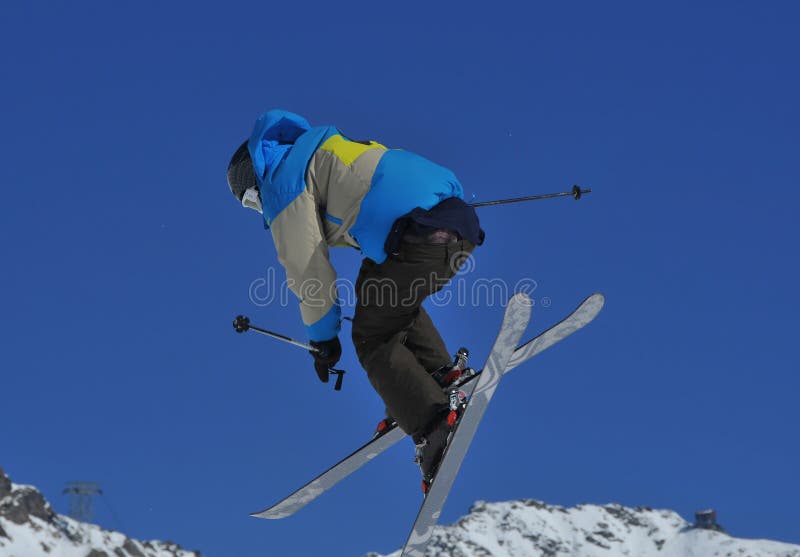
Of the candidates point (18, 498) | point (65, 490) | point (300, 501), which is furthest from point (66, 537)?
point (300, 501)

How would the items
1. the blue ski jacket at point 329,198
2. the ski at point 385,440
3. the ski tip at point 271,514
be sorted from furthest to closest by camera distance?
1. the ski tip at point 271,514
2. the ski at point 385,440
3. the blue ski jacket at point 329,198

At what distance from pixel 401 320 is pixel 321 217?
0.82m

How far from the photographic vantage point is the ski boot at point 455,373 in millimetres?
7102

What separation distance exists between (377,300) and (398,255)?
327 mm

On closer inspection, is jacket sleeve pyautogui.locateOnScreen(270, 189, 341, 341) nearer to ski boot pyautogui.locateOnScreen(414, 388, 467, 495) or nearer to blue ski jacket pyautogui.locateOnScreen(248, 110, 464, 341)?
blue ski jacket pyautogui.locateOnScreen(248, 110, 464, 341)

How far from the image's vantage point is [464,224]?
6480 millimetres

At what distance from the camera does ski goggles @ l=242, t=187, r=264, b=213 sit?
689 cm

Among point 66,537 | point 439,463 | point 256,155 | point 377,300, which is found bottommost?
point 439,463

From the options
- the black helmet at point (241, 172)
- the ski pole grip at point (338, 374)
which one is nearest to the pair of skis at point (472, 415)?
the ski pole grip at point (338, 374)

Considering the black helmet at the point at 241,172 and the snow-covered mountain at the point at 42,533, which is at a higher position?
the snow-covered mountain at the point at 42,533

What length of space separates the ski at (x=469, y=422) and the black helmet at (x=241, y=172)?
74.4 inches

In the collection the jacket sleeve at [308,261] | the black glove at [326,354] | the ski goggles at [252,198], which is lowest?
the black glove at [326,354]

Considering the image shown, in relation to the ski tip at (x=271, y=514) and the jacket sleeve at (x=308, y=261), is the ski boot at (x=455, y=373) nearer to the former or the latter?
the jacket sleeve at (x=308, y=261)

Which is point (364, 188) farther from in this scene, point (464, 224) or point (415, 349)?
point (415, 349)
